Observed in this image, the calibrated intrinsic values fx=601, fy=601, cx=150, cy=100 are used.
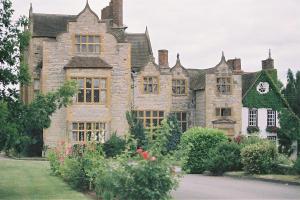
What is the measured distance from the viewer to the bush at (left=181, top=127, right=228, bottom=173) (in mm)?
32500

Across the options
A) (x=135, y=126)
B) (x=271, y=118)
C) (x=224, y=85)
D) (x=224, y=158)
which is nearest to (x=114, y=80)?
(x=135, y=126)

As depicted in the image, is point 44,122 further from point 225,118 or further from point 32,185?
point 225,118

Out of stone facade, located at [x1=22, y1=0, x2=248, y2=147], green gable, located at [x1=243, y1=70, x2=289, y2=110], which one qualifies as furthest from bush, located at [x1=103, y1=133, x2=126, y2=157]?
green gable, located at [x1=243, y1=70, x2=289, y2=110]

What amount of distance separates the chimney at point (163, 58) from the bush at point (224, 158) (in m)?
23.8

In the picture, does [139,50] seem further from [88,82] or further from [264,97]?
[264,97]

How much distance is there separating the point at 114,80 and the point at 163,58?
7428mm

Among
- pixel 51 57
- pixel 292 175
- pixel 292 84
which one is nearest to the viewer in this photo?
pixel 292 175

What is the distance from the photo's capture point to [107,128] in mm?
48469

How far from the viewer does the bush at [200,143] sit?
3250 centimetres

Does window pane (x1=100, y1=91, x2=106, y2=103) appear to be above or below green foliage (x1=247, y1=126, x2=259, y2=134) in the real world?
above

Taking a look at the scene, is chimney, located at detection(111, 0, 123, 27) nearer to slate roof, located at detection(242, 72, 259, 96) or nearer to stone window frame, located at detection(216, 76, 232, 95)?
stone window frame, located at detection(216, 76, 232, 95)

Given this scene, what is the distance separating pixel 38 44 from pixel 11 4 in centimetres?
3235

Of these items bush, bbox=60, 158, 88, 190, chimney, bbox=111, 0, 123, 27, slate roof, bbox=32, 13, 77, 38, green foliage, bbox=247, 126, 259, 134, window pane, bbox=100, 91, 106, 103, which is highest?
chimney, bbox=111, 0, 123, 27

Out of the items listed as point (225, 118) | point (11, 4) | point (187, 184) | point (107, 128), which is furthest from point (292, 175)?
point (225, 118)
